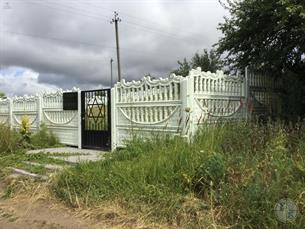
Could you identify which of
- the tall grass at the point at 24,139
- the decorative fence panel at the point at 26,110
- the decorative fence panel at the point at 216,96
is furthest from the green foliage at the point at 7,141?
the decorative fence panel at the point at 216,96

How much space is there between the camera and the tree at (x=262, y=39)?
41.2 ft

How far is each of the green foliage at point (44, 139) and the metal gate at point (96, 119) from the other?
160 cm

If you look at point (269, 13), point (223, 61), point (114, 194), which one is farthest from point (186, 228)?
point (223, 61)

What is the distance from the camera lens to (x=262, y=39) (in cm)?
1345

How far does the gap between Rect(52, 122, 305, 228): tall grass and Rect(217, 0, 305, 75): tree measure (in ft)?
15.8

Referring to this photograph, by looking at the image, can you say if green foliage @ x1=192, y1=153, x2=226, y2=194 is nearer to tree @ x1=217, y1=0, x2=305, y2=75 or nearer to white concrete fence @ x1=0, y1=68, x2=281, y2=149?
white concrete fence @ x1=0, y1=68, x2=281, y2=149

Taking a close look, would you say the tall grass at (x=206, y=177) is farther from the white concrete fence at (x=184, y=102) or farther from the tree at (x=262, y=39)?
the tree at (x=262, y=39)

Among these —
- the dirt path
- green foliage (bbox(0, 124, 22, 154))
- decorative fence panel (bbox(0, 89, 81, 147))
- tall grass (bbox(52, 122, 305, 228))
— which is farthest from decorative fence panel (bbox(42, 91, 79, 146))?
the dirt path

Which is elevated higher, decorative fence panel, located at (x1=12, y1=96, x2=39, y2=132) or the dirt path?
decorative fence panel, located at (x1=12, y1=96, x2=39, y2=132)

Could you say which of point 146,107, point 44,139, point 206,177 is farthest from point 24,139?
point 206,177

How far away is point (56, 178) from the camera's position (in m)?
8.28

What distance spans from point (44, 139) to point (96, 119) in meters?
2.70

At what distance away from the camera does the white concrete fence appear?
10.8 meters

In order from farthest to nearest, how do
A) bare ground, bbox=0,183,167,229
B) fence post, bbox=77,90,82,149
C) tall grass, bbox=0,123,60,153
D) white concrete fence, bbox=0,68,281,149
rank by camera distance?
1. fence post, bbox=77,90,82,149
2. tall grass, bbox=0,123,60,153
3. white concrete fence, bbox=0,68,281,149
4. bare ground, bbox=0,183,167,229
